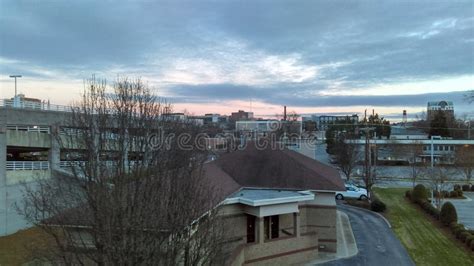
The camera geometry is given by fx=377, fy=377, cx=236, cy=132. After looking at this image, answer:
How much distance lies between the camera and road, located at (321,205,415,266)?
21.3m

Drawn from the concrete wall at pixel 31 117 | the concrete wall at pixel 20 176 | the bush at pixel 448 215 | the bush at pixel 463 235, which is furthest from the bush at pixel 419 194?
the concrete wall at pixel 20 176

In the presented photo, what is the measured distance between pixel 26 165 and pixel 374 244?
25.3 m

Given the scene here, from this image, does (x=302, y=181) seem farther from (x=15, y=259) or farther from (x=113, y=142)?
(x=15, y=259)

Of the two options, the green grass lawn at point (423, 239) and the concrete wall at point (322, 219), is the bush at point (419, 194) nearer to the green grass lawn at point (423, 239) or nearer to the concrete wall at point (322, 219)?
the green grass lawn at point (423, 239)

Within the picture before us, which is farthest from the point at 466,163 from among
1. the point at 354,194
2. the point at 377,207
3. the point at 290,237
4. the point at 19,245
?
the point at 19,245

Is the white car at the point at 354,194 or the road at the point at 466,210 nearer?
the road at the point at 466,210

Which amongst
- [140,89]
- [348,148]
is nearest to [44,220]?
[140,89]

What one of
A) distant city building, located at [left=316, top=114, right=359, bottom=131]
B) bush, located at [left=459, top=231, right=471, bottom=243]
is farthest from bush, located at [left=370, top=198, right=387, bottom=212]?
distant city building, located at [left=316, top=114, right=359, bottom=131]

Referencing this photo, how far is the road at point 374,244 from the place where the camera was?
2127cm

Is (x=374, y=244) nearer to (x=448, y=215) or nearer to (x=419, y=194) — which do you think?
(x=448, y=215)

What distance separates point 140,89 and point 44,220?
6157 mm

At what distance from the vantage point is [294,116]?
4274 inches

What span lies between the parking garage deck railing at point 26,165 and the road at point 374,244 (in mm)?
22204

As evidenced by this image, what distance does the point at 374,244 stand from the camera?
24.5 meters
